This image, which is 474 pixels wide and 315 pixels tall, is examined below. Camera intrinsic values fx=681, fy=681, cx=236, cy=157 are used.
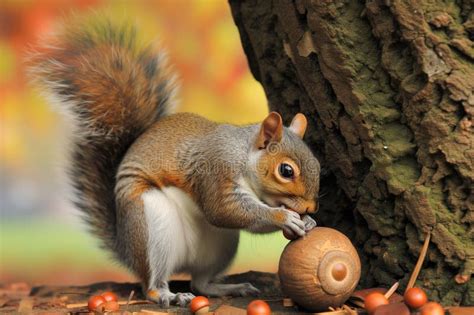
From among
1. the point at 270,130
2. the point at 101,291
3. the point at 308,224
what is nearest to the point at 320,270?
the point at 308,224

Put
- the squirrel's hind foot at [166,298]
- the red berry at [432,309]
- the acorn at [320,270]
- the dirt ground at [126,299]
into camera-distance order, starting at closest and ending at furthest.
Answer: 1. the red berry at [432,309]
2. the acorn at [320,270]
3. the dirt ground at [126,299]
4. the squirrel's hind foot at [166,298]

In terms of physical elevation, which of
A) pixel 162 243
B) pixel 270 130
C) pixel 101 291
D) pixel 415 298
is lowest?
pixel 101 291

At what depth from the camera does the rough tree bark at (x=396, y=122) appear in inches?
87.0

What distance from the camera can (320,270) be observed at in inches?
86.2

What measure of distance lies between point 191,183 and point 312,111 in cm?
59

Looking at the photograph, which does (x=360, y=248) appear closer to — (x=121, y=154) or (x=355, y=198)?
(x=355, y=198)

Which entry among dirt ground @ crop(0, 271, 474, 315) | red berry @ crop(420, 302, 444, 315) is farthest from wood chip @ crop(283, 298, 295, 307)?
red berry @ crop(420, 302, 444, 315)

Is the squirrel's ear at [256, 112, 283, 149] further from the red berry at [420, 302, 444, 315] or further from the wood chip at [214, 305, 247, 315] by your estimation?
the red berry at [420, 302, 444, 315]

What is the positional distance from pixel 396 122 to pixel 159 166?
913 millimetres

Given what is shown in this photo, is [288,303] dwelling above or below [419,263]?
below

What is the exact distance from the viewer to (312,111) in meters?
2.78

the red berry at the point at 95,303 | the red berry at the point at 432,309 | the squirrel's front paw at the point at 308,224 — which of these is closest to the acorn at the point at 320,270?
the squirrel's front paw at the point at 308,224

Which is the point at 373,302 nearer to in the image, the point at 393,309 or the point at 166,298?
the point at 393,309

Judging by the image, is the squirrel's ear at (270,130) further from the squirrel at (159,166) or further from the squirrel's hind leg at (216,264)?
the squirrel's hind leg at (216,264)
